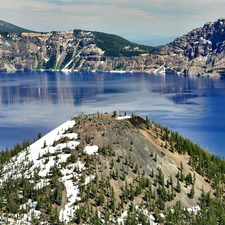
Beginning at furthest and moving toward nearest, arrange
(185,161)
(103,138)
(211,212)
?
(185,161) < (103,138) < (211,212)

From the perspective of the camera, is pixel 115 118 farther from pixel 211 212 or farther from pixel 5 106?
pixel 5 106

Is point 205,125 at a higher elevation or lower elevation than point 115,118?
lower

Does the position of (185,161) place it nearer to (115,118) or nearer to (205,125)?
(115,118)

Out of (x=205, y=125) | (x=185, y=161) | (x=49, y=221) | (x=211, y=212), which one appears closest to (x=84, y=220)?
(x=49, y=221)

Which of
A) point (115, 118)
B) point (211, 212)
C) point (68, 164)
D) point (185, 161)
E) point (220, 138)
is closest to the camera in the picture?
point (211, 212)

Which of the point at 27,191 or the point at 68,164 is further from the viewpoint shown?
the point at 68,164

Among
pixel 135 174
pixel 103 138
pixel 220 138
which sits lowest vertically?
pixel 220 138
